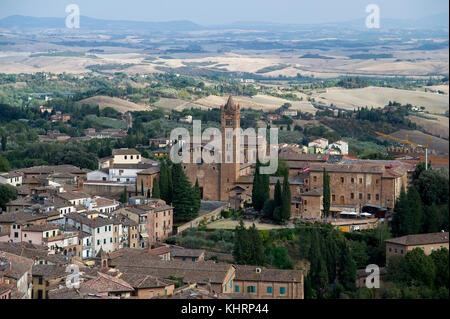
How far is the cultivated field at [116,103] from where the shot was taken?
259 feet

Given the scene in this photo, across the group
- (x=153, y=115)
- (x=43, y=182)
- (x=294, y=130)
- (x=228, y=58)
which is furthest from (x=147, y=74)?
(x=43, y=182)

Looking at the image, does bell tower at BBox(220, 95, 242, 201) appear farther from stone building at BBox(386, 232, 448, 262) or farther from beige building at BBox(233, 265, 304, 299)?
beige building at BBox(233, 265, 304, 299)

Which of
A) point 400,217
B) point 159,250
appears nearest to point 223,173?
point 159,250

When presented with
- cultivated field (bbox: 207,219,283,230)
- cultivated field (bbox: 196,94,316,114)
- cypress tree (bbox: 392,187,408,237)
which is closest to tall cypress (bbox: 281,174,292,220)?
cultivated field (bbox: 207,219,283,230)

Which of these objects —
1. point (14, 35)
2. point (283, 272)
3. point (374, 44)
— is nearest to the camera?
point (283, 272)

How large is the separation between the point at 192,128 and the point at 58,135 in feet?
29.8

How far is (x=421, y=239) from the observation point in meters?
26.1

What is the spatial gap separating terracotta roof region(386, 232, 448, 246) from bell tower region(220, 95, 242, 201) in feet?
31.9

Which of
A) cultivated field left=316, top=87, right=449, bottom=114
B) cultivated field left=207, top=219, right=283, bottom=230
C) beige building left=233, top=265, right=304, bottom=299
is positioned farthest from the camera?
cultivated field left=316, top=87, right=449, bottom=114

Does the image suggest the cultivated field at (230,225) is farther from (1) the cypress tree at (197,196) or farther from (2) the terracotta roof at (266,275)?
(2) the terracotta roof at (266,275)

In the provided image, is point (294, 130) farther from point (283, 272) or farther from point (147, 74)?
point (147, 74)

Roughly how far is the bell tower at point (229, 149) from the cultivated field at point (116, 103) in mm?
42767

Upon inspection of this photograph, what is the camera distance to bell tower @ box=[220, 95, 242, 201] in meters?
35.0

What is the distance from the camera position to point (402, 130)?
54.2 meters
